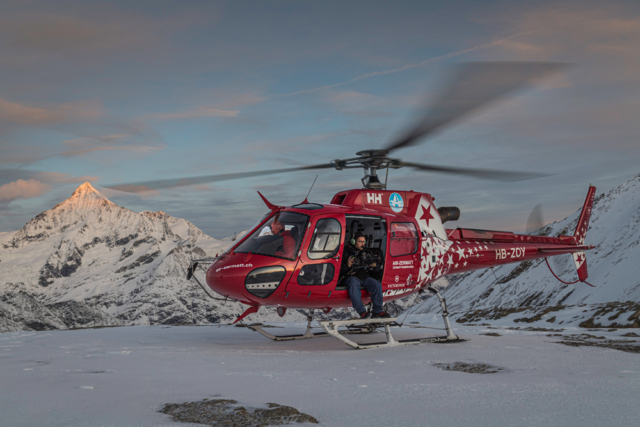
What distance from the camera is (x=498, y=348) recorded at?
8.48 meters

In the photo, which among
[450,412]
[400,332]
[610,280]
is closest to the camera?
[450,412]

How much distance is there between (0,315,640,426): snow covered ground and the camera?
13.4 ft

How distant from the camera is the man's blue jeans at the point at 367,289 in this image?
8984 mm

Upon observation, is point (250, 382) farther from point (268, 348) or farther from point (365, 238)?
point (365, 238)

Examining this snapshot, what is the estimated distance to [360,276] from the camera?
30.2 ft

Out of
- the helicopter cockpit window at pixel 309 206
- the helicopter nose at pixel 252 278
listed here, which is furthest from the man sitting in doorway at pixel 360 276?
the helicopter nose at pixel 252 278

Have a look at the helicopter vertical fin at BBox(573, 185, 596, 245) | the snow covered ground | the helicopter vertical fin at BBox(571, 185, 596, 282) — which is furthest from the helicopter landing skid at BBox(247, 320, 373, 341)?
the helicopter vertical fin at BBox(573, 185, 596, 245)

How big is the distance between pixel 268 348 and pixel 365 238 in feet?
9.79

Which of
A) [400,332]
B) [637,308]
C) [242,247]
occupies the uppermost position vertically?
[242,247]

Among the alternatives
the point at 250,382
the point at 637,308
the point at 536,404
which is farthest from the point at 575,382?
the point at 637,308

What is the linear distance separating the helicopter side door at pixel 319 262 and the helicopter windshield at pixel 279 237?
185 mm

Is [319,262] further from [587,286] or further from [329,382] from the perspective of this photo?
[587,286]

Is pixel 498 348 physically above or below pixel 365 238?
below

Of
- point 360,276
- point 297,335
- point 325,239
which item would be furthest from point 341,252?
point 297,335
